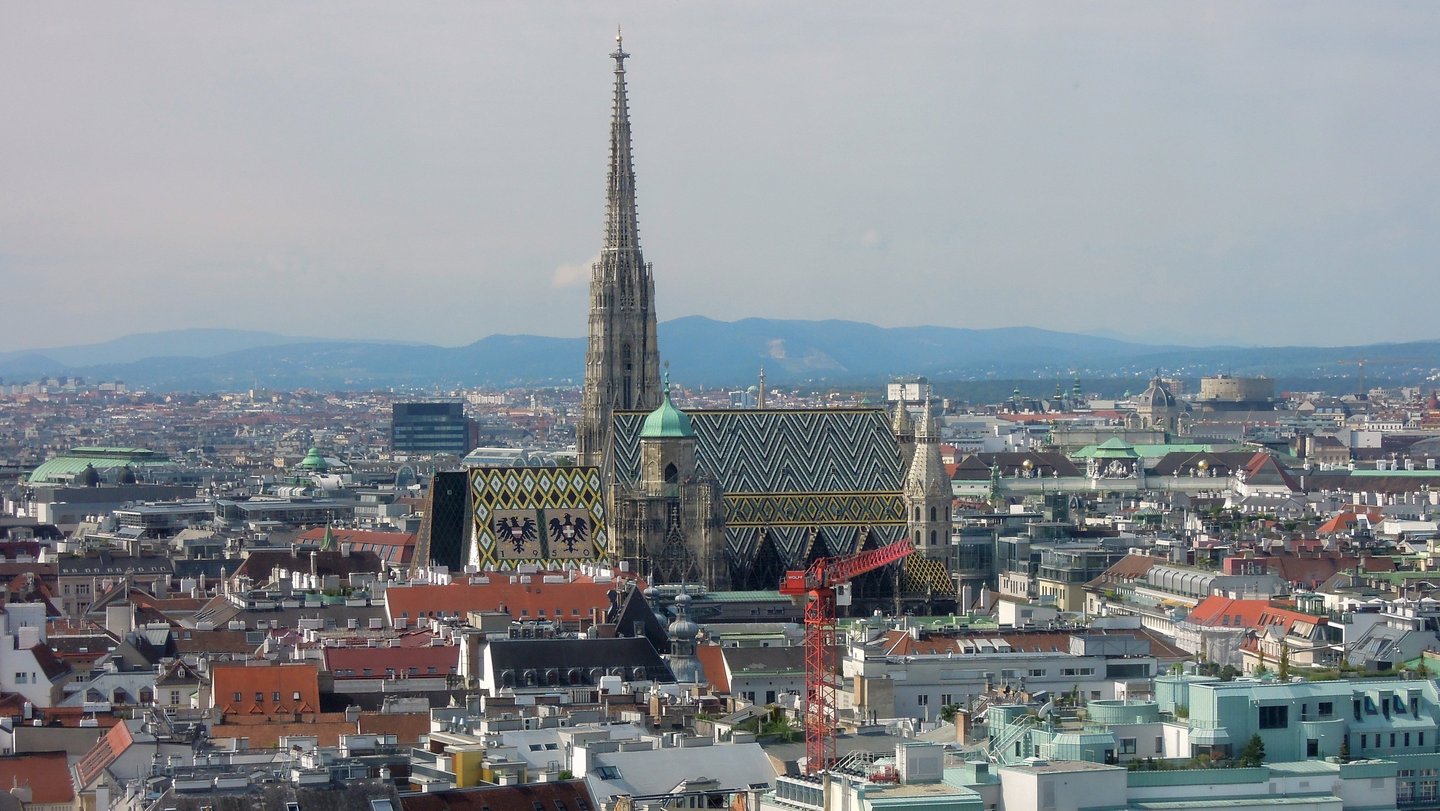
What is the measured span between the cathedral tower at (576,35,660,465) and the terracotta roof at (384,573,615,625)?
3517 cm

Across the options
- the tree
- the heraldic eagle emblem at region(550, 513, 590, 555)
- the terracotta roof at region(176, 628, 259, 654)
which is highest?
the tree

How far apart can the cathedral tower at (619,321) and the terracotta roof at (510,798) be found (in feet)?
277

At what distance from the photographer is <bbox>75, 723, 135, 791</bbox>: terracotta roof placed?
72812 millimetres

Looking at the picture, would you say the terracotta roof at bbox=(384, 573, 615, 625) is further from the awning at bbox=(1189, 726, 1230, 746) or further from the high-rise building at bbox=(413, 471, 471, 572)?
the awning at bbox=(1189, 726, 1230, 746)

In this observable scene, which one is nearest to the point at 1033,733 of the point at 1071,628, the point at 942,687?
the point at 942,687

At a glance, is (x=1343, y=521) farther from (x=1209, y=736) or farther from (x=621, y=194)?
(x=1209, y=736)

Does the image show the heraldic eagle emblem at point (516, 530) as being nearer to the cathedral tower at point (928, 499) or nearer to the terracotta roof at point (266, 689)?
the cathedral tower at point (928, 499)

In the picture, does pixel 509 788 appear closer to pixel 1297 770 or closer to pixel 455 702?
pixel 1297 770

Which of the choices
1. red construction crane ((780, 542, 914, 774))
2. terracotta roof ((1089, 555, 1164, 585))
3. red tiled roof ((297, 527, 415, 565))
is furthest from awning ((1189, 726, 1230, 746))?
red tiled roof ((297, 527, 415, 565))

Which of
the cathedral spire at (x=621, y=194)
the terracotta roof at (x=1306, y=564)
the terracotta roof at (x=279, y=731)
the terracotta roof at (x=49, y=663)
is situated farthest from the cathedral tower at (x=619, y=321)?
the terracotta roof at (x=279, y=731)

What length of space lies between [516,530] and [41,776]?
2198 inches

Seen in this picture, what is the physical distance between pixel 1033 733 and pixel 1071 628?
44803mm

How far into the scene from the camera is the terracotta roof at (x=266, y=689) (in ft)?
274

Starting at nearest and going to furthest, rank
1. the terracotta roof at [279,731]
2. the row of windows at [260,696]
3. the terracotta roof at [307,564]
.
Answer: the terracotta roof at [279,731] < the row of windows at [260,696] < the terracotta roof at [307,564]
